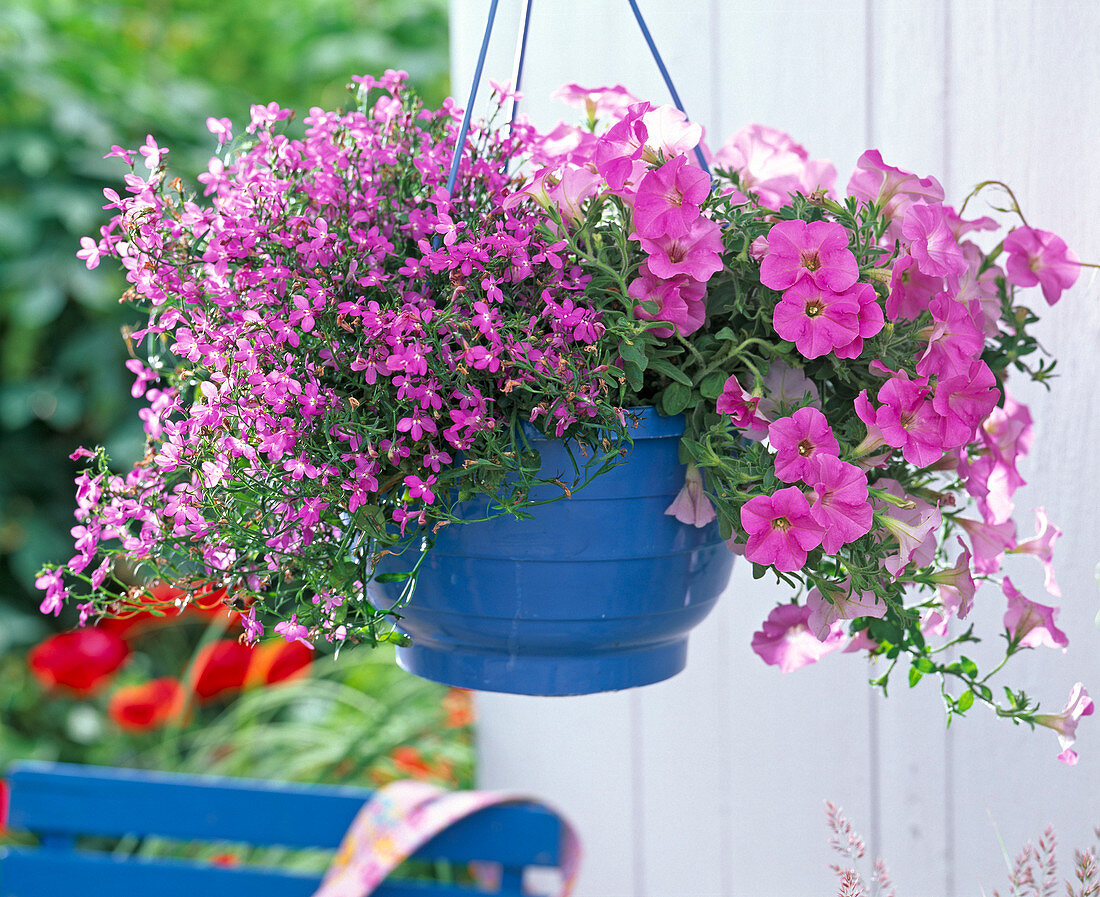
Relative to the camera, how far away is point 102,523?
1.93ft

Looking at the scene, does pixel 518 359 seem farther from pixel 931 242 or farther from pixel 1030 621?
pixel 1030 621

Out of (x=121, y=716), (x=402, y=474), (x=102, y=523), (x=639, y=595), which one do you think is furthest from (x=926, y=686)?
(x=121, y=716)

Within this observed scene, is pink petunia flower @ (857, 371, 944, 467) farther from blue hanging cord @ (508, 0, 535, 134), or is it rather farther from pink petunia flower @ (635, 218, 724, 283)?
blue hanging cord @ (508, 0, 535, 134)

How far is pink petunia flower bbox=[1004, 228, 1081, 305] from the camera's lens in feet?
2.23

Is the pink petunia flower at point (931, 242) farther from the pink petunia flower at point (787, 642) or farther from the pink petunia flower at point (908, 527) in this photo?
the pink petunia flower at point (787, 642)

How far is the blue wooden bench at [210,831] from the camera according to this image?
1166 millimetres

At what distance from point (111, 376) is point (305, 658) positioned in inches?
24.8

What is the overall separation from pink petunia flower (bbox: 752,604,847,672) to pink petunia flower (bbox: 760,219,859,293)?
22cm

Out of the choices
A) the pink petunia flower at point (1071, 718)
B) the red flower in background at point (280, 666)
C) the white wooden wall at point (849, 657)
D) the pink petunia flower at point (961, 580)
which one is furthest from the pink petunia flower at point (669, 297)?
the red flower in background at point (280, 666)

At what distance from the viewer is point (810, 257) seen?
1.74ft

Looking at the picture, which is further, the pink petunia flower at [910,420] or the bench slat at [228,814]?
the bench slat at [228,814]

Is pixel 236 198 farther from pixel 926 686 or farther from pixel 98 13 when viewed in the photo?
pixel 98 13

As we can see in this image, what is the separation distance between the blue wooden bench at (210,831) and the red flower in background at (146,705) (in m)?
0.36

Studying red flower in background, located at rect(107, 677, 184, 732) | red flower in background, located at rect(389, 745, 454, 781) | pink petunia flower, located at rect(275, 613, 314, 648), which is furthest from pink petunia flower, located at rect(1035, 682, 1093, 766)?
red flower in background, located at rect(107, 677, 184, 732)
